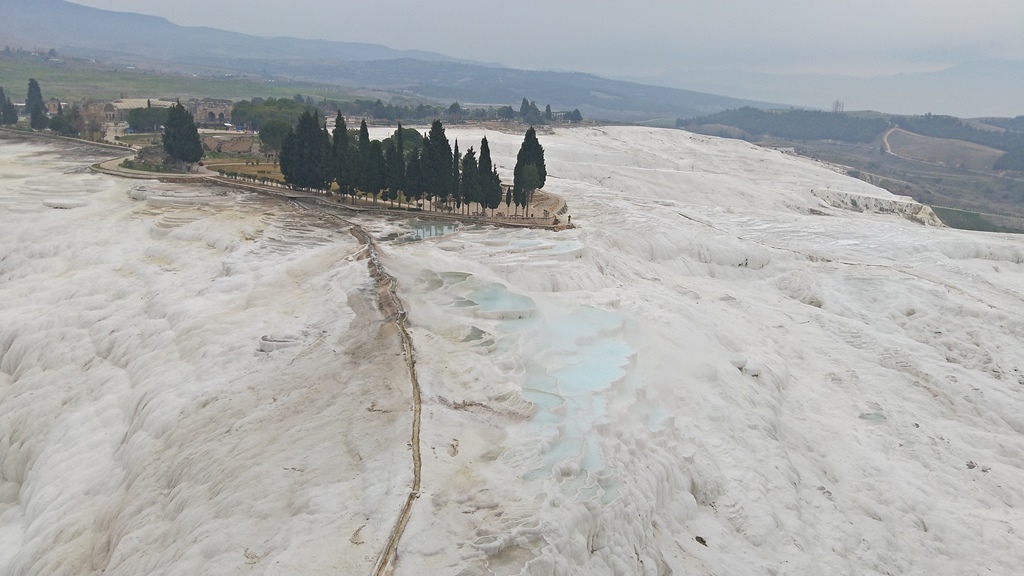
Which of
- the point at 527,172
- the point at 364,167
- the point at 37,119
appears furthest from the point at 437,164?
the point at 37,119

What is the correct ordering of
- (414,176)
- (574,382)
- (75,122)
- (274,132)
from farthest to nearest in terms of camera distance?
1. (75,122)
2. (274,132)
3. (414,176)
4. (574,382)

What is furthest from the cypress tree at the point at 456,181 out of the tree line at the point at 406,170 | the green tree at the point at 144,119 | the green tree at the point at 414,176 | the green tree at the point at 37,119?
the green tree at the point at 144,119

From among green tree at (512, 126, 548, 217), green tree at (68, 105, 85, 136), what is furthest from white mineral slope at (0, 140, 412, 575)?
green tree at (68, 105, 85, 136)

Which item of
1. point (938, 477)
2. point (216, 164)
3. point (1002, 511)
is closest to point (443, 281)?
point (938, 477)

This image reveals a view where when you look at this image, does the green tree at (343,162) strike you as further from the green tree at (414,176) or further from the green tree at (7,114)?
the green tree at (7,114)

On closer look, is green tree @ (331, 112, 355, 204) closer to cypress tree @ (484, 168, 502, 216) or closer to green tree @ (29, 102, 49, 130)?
cypress tree @ (484, 168, 502, 216)

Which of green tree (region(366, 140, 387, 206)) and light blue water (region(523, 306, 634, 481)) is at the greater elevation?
green tree (region(366, 140, 387, 206))

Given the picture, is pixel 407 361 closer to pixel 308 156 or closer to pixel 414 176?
pixel 414 176

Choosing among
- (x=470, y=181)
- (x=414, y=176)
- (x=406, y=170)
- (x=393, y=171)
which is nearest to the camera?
(x=393, y=171)
